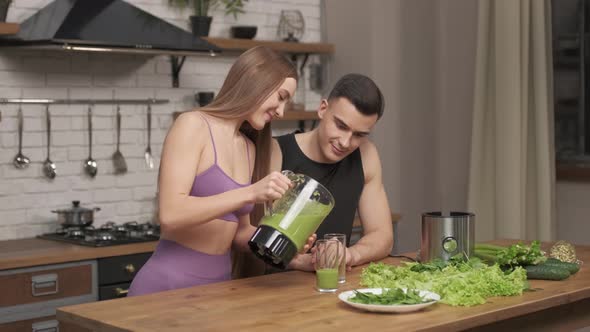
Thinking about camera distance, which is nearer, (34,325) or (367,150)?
(367,150)

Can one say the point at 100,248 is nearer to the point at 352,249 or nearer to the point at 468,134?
the point at 352,249

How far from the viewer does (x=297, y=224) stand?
8.35 feet

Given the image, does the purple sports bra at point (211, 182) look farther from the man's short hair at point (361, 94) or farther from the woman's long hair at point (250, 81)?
the man's short hair at point (361, 94)

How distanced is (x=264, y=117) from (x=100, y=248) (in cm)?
149

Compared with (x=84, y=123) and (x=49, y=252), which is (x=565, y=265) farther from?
(x=84, y=123)

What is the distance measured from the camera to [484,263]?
2.98 metres

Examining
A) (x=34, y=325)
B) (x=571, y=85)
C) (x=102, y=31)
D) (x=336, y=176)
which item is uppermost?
(x=102, y=31)

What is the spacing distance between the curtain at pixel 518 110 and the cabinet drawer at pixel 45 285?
2258 millimetres

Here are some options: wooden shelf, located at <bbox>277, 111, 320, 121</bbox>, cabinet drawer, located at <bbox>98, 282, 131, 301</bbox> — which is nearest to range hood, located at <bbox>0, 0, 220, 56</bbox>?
wooden shelf, located at <bbox>277, 111, 320, 121</bbox>

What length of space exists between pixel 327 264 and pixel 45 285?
5.30ft

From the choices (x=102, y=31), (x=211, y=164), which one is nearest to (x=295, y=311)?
(x=211, y=164)

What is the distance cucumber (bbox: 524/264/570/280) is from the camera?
9.37 ft

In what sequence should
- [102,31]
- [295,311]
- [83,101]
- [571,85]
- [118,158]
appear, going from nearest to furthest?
[295,311], [102,31], [83,101], [118,158], [571,85]

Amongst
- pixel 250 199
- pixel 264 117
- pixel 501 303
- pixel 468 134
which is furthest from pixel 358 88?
pixel 468 134
